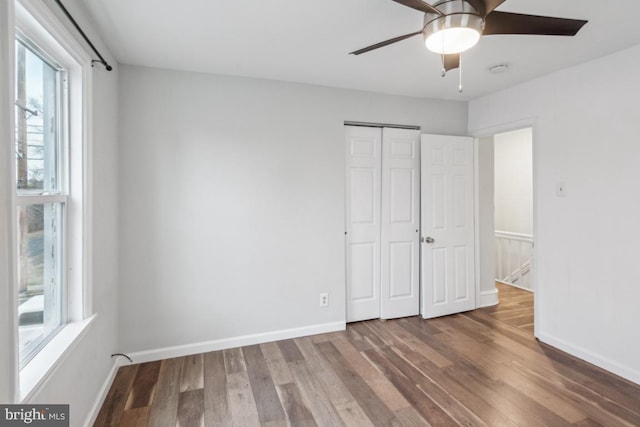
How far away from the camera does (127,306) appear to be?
8.60ft

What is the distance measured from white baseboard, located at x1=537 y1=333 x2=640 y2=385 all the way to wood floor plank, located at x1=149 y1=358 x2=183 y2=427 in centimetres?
315

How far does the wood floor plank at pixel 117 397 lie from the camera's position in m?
1.96

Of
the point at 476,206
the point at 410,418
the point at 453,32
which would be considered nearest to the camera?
the point at 453,32

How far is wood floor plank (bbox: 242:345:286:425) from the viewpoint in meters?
2.00

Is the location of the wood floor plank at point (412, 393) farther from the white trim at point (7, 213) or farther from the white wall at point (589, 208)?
the white trim at point (7, 213)

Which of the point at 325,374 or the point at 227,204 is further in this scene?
the point at 227,204

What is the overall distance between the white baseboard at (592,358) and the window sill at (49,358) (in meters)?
3.61

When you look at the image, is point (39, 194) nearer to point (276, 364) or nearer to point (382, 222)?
point (276, 364)

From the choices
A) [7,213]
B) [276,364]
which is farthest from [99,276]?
[276,364]

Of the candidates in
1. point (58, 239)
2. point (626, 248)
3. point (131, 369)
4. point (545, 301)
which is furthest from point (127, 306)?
point (626, 248)

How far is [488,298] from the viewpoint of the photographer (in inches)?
156

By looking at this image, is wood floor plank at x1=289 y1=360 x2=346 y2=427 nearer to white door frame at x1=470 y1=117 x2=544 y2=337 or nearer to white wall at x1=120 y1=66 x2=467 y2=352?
white wall at x1=120 y1=66 x2=467 y2=352

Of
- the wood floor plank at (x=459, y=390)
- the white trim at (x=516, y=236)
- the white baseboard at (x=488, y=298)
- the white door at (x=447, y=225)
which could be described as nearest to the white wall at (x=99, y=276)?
the wood floor plank at (x=459, y=390)

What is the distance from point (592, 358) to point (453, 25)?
2.82 meters
